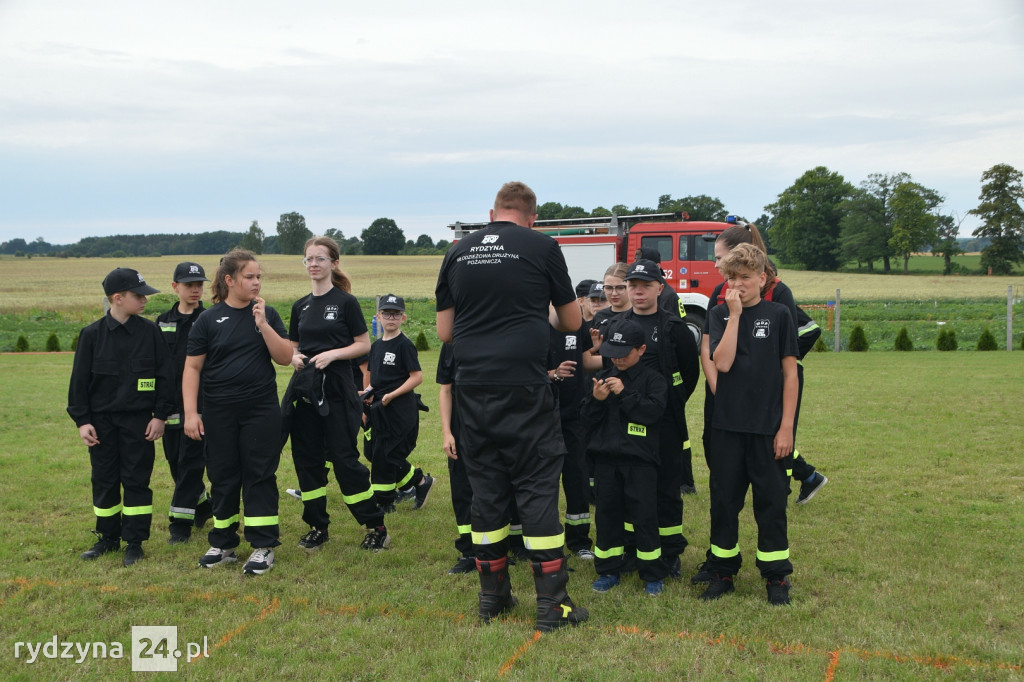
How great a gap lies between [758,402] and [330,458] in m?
2.99

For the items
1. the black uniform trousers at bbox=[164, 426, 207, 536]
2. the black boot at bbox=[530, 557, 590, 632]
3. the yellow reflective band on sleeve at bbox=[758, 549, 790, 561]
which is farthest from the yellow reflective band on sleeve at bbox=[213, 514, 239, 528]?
the yellow reflective band on sleeve at bbox=[758, 549, 790, 561]

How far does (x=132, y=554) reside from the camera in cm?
525

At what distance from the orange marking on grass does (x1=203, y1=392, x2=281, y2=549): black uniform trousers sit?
2.06 metres

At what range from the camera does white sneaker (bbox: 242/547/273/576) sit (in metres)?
4.96

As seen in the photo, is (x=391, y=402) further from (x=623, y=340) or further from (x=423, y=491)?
(x=623, y=340)

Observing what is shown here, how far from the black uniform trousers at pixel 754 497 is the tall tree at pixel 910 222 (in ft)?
238

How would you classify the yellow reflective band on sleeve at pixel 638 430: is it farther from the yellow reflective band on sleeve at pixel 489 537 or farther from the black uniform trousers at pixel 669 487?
the yellow reflective band on sleeve at pixel 489 537

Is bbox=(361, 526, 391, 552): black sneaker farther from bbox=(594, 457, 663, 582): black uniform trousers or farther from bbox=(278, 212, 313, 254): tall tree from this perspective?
bbox=(278, 212, 313, 254): tall tree

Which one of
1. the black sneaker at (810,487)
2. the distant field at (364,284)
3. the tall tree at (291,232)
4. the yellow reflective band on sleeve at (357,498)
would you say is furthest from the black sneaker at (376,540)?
the tall tree at (291,232)

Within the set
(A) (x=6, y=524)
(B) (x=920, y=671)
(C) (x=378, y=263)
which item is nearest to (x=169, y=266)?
(C) (x=378, y=263)

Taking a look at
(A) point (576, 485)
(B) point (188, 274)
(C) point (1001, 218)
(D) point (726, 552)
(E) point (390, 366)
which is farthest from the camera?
(C) point (1001, 218)

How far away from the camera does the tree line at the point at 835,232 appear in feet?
210

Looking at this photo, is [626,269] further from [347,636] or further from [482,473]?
[347,636]

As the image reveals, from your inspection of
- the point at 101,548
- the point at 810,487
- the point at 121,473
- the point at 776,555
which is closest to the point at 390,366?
the point at 121,473
